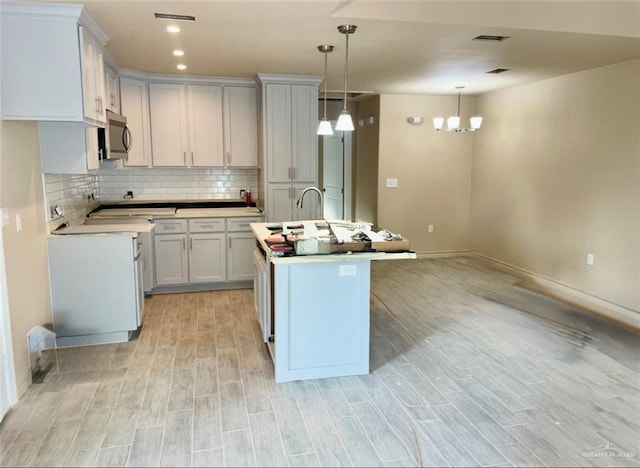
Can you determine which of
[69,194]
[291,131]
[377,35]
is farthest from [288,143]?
[69,194]

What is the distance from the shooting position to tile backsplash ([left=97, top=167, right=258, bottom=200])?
18.7ft

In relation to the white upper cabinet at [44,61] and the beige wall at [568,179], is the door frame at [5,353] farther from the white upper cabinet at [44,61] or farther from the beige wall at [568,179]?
the beige wall at [568,179]

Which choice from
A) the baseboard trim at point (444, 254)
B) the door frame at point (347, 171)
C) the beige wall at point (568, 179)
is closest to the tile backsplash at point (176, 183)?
the door frame at point (347, 171)

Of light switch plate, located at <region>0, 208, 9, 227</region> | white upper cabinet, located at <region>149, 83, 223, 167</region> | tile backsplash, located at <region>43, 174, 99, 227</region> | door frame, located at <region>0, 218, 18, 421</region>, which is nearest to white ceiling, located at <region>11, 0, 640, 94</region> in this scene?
white upper cabinet, located at <region>149, 83, 223, 167</region>

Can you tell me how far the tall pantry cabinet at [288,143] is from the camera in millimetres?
5336

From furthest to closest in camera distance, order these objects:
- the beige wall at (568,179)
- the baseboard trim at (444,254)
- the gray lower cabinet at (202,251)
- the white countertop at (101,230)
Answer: the baseboard trim at (444,254), the gray lower cabinet at (202,251), the beige wall at (568,179), the white countertop at (101,230)

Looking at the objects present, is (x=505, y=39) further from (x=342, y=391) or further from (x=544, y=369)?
(x=342, y=391)

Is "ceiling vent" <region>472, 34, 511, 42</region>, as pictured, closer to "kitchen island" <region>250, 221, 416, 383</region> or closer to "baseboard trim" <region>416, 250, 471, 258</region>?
"kitchen island" <region>250, 221, 416, 383</region>

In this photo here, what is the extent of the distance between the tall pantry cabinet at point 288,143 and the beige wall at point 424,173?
5.64 ft

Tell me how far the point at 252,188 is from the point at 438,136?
118 inches

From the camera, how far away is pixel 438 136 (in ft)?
23.1

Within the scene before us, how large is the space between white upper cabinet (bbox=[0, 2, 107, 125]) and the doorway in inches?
207

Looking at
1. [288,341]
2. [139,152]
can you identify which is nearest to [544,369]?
[288,341]

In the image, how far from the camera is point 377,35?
3568 mm
